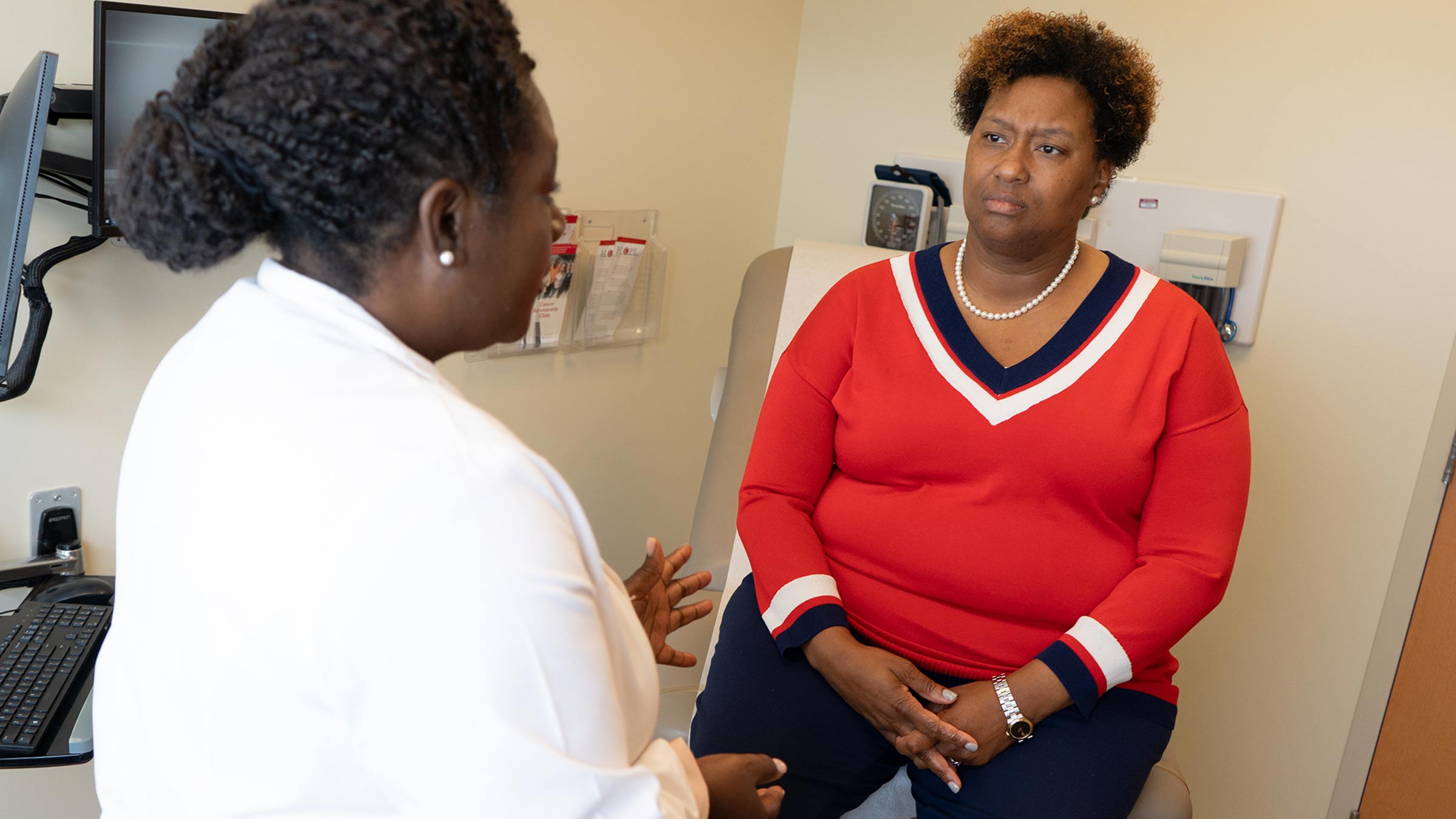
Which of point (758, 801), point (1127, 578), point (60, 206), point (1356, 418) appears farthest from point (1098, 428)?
point (60, 206)

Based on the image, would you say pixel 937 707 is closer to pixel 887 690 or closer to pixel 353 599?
pixel 887 690

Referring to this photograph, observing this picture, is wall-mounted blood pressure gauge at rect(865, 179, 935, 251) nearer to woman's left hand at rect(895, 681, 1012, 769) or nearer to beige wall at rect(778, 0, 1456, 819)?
beige wall at rect(778, 0, 1456, 819)

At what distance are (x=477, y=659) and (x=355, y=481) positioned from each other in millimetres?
128

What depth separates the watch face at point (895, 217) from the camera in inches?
87.5

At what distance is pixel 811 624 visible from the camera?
136 centimetres

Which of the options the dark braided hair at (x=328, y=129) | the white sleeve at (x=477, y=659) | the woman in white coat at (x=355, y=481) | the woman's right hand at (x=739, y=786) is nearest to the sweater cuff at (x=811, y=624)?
the woman's right hand at (x=739, y=786)

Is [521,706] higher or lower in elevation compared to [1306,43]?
lower

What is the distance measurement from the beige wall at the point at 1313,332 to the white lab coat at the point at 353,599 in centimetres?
163

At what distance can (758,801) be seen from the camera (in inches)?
38.4

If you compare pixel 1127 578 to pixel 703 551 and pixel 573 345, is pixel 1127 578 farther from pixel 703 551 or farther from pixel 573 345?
pixel 573 345

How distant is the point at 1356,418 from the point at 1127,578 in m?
0.86

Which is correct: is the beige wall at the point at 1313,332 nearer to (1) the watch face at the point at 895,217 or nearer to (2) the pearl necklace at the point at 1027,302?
(1) the watch face at the point at 895,217

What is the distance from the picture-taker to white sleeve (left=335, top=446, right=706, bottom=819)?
0.63 metres

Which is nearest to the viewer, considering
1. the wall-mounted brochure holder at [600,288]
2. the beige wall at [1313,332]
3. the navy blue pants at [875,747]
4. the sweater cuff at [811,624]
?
the navy blue pants at [875,747]
